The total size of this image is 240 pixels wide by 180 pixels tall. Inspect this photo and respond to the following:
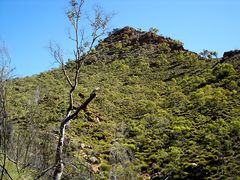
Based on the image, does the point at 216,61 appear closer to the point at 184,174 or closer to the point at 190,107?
the point at 190,107

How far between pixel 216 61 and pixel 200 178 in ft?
105

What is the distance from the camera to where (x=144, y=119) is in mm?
34125

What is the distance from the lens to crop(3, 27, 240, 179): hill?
2283 centimetres

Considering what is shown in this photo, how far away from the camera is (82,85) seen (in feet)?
143

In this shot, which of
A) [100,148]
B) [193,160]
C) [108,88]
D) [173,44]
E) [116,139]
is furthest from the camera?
[173,44]

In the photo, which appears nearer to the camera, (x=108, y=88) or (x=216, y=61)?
(x=108, y=88)

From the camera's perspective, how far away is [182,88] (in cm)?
4291

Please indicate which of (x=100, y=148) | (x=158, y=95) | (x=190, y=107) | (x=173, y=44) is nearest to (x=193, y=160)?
(x=100, y=148)

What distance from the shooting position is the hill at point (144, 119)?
22828 mm

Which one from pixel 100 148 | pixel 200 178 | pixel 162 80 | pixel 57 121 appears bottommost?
pixel 200 178

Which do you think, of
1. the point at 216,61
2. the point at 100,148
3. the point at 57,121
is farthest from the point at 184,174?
the point at 216,61

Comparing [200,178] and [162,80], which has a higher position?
[162,80]

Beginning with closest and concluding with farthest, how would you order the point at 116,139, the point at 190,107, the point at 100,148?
1. the point at 100,148
2. the point at 116,139
3. the point at 190,107

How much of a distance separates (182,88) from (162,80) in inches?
245
